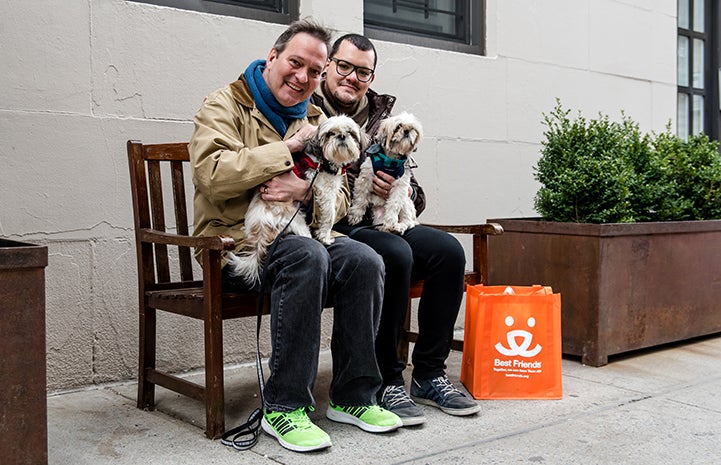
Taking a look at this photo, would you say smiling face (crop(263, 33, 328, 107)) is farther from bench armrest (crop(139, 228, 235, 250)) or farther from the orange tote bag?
the orange tote bag

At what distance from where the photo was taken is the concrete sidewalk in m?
2.81

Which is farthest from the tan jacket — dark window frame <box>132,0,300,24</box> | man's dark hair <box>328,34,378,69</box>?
dark window frame <box>132,0,300,24</box>

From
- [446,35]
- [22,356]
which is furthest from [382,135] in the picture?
[446,35]

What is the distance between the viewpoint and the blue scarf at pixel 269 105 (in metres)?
3.16

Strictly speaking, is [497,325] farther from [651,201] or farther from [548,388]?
Answer: [651,201]

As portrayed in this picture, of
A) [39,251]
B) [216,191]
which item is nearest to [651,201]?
[216,191]

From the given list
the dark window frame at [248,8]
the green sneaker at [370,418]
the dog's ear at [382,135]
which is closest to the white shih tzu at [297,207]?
the dog's ear at [382,135]

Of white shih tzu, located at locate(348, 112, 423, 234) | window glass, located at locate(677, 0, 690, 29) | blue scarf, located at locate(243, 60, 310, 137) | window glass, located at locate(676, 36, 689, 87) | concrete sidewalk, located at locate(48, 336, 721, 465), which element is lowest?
concrete sidewalk, located at locate(48, 336, 721, 465)

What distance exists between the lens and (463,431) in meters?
3.11

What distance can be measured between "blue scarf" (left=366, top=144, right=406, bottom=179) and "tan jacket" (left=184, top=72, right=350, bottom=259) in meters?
0.37

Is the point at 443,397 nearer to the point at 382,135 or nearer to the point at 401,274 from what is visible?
the point at 401,274

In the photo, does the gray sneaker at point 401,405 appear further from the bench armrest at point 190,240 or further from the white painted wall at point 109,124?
the white painted wall at point 109,124

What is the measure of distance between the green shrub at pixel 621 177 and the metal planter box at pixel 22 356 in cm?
293

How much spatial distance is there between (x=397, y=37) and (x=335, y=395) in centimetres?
256
